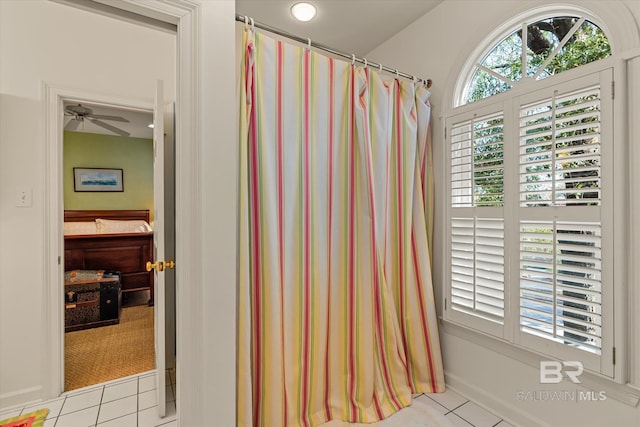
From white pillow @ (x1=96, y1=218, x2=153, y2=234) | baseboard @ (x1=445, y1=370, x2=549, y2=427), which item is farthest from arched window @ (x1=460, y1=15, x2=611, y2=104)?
white pillow @ (x1=96, y1=218, x2=153, y2=234)

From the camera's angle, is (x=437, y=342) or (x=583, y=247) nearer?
(x=583, y=247)

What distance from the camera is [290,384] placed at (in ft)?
5.01

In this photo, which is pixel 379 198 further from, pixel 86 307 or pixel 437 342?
pixel 86 307

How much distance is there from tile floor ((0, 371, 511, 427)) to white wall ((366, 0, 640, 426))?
0.13 metres

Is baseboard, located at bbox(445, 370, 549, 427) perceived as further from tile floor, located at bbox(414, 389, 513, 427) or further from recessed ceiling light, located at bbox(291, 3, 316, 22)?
recessed ceiling light, located at bbox(291, 3, 316, 22)

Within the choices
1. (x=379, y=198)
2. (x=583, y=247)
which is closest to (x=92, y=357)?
(x=379, y=198)

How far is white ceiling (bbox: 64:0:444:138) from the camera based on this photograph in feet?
6.71

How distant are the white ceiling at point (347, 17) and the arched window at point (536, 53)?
58cm

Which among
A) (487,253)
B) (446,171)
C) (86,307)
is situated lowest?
(86,307)

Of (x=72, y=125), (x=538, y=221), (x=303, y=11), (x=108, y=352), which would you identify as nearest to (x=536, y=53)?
(x=538, y=221)

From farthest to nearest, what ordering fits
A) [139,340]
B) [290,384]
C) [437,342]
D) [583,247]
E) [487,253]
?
[139,340], [437,342], [487,253], [290,384], [583,247]

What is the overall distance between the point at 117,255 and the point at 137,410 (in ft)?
9.01

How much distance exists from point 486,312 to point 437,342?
1.29 feet

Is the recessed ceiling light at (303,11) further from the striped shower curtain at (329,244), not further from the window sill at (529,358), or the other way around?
the window sill at (529,358)
